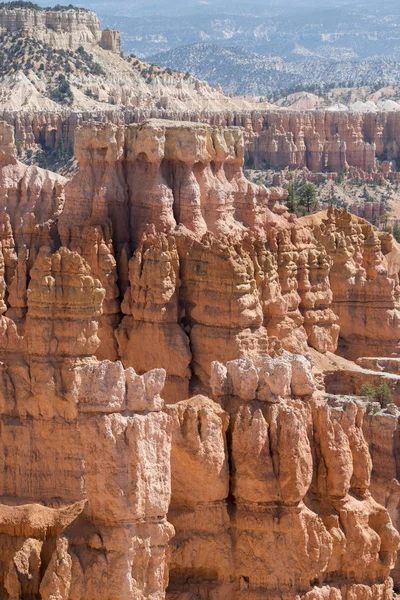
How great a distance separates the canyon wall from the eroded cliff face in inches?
4031

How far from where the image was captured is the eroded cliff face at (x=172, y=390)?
87.2ft

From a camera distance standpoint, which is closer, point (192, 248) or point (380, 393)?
point (192, 248)

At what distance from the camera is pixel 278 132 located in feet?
534

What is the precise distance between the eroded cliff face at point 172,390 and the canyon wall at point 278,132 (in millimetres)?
102400

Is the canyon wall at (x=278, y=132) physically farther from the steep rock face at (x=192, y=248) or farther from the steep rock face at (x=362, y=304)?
the steep rock face at (x=192, y=248)

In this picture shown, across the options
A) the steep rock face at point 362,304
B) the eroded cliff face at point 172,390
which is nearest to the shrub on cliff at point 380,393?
the eroded cliff face at point 172,390

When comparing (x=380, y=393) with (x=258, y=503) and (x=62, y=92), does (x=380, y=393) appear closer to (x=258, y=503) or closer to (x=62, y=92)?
(x=258, y=503)

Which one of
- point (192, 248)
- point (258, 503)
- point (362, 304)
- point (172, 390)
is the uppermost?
point (192, 248)

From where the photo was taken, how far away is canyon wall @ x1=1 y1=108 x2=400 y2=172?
161m

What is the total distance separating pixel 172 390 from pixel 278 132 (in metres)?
121

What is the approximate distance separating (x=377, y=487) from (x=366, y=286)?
43.2 ft

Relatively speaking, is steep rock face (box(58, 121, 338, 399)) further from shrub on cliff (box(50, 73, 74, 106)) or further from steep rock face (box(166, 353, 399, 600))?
shrub on cliff (box(50, 73, 74, 106))

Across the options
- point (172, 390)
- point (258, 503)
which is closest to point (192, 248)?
point (172, 390)

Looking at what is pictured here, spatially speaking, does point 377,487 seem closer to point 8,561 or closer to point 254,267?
point 254,267
